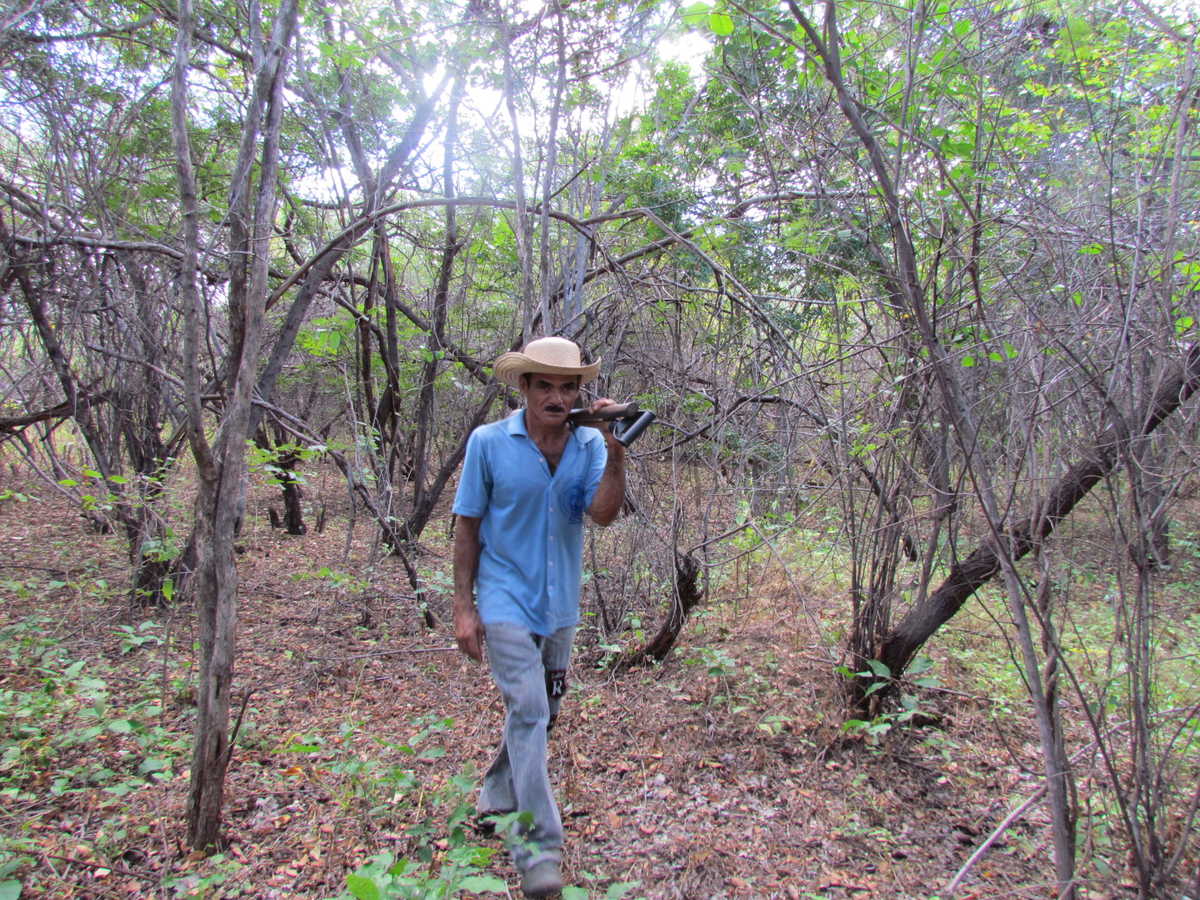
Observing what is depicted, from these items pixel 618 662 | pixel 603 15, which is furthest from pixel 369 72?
pixel 618 662

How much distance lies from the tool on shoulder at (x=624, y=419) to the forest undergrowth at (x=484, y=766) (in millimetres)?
1331

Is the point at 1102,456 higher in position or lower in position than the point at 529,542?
higher

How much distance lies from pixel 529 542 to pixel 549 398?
21.2 inches

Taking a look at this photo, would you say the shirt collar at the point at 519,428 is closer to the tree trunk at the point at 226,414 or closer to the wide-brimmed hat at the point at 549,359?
the wide-brimmed hat at the point at 549,359

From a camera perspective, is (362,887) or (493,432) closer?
(362,887)

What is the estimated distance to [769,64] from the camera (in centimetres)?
384

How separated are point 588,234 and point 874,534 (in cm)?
234

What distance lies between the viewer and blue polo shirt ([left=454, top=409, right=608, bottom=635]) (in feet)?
8.14

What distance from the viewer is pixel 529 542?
2.52 meters

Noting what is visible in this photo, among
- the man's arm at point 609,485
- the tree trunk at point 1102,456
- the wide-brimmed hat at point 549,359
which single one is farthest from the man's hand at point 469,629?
the tree trunk at point 1102,456

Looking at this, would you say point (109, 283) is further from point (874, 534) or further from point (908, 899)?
point (908, 899)

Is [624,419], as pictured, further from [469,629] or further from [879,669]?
[879,669]

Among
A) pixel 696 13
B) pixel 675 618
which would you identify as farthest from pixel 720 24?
pixel 675 618

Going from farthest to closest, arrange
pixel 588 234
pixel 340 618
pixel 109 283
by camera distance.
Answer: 1. pixel 340 618
2. pixel 109 283
3. pixel 588 234
